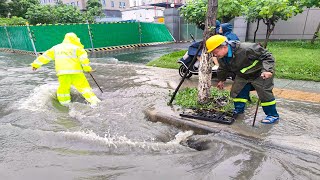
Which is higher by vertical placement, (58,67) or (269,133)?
(58,67)

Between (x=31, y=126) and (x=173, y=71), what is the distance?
17.4ft

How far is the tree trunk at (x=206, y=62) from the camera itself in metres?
4.55

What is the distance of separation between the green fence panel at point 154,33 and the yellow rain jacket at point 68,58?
13.6 metres

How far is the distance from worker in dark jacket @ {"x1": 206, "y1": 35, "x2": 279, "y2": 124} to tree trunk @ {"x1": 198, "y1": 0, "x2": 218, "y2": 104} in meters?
0.43

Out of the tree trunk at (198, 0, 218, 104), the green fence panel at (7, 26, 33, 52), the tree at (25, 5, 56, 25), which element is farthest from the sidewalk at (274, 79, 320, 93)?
the tree at (25, 5, 56, 25)

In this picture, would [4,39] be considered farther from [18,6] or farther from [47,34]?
[18,6]

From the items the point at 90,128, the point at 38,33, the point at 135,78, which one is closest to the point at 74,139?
the point at 90,128

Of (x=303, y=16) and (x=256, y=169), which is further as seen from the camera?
(x=303, y=16)

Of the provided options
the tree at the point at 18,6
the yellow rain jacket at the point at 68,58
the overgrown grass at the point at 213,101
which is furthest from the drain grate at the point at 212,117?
the tree at the point at 18,6

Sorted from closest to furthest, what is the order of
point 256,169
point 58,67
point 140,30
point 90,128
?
point 256,169
point 90,128
point 58,67
point 140,30

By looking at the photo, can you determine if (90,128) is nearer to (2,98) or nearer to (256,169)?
(256,169)

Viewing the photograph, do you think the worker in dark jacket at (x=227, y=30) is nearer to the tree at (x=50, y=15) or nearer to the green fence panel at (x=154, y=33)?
the green fence panel at (x=154, y=33)

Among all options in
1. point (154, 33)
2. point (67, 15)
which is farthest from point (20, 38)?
point (67, 15)

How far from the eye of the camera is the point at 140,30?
1880 cm
